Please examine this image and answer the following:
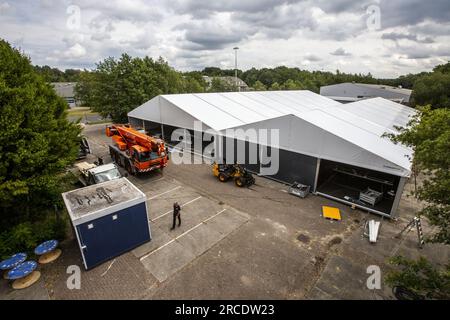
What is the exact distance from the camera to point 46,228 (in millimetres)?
9344

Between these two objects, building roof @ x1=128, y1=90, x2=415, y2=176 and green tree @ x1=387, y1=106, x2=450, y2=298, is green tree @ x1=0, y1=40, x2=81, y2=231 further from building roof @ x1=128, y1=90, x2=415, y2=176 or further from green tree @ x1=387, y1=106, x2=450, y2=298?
green tree @ x1=387, y1=106, x2=450, y2=298

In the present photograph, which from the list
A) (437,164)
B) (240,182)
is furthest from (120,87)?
(437,164)

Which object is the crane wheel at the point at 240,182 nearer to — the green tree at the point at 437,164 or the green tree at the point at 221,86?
the green tree at the point at 437,164

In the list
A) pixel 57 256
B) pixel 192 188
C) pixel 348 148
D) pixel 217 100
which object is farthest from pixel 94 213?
pixel 217 100

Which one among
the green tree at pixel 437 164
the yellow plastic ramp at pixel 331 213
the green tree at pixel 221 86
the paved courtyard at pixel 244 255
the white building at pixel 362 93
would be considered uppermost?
the green tree at pixel 221 86

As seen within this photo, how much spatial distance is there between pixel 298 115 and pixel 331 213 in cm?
579

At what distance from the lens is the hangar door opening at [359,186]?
12.2 meters

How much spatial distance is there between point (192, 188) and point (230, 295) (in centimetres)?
793

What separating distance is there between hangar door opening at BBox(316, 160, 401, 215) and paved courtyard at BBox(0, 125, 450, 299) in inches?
30.5

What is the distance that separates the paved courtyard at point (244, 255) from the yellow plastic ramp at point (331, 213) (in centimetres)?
27

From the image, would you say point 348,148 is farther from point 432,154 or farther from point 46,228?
point 46,228

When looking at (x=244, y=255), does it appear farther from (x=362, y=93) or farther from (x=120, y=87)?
(x=362, y=93)

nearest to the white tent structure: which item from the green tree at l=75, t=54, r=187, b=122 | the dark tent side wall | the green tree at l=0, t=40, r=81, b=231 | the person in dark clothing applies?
the dark tent side wall

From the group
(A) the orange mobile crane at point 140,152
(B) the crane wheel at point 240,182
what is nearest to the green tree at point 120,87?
(A) the orange mobile crane at point 140,152
